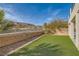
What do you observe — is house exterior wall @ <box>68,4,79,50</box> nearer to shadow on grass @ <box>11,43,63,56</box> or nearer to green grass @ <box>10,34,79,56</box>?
green grass @ <box>10,34,79,56</box>

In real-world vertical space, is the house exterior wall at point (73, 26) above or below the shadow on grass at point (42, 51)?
above

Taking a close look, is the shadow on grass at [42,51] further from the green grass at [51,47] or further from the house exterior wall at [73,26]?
the house exterior wall at [73,26]

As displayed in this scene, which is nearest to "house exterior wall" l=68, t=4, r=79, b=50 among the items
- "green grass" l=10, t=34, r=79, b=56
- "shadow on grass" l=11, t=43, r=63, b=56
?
"green grass" l=10, t=34, r=79, b=56

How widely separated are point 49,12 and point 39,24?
0.29 meters

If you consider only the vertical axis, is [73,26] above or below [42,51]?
above

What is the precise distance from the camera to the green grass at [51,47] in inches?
157

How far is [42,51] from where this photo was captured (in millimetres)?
4012

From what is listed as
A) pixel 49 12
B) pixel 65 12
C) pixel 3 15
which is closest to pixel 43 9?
pixel 49 12

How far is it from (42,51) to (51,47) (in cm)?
18

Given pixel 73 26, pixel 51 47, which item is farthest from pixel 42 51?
pixel 73 26

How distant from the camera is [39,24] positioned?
4066 mm

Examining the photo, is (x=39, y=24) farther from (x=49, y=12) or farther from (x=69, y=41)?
(x=69, y=41)

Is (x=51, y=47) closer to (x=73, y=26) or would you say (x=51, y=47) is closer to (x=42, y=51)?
(x=42, y=51)

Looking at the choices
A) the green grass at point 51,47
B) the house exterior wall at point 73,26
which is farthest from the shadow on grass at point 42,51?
the house exterior wall at point 73,26
